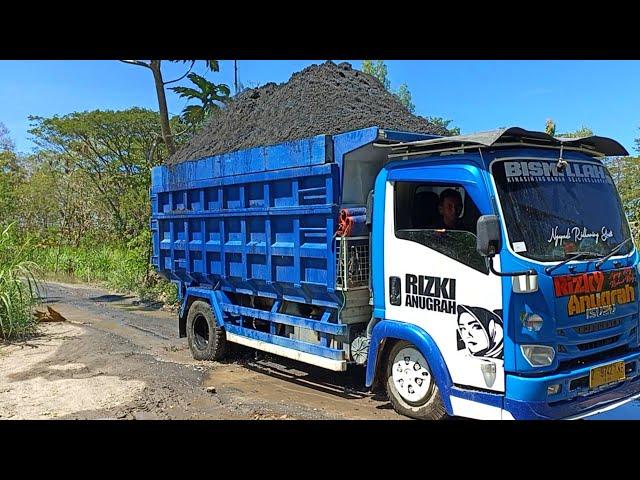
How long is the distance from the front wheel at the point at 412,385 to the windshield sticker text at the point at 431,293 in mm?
404

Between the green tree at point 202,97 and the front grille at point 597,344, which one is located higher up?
the green tree at point 202,97

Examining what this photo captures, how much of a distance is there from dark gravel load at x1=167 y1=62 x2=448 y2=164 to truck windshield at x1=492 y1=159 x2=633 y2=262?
2.21 metres

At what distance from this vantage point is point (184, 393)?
6.14 metres

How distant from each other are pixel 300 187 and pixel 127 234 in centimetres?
1366

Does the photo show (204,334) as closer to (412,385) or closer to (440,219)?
(412,385)

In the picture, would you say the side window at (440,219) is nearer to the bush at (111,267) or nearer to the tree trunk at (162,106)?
the bush at (111,267)

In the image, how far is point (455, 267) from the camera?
4551mm

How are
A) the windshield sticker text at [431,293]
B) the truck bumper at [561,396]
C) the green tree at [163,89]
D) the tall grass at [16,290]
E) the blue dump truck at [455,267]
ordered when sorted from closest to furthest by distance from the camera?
the truck bumper at [561,396] < the blue dump truck at [455,267] < the windshield sticker text at [431,293] < the tall grass at [16,290] < the green tree at [163,89]

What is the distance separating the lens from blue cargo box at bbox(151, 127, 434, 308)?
5.54 metres

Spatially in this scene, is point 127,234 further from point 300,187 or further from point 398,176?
point 398,176

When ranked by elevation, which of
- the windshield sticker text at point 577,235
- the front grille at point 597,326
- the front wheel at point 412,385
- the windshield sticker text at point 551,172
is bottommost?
the front wheel at point 412,385

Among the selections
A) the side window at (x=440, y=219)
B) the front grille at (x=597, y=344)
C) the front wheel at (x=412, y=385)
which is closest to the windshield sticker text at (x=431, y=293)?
the side window at (x=440, y=219)

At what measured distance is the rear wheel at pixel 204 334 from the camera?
7.50 metres

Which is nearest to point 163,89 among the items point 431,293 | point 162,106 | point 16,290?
point 162,106
